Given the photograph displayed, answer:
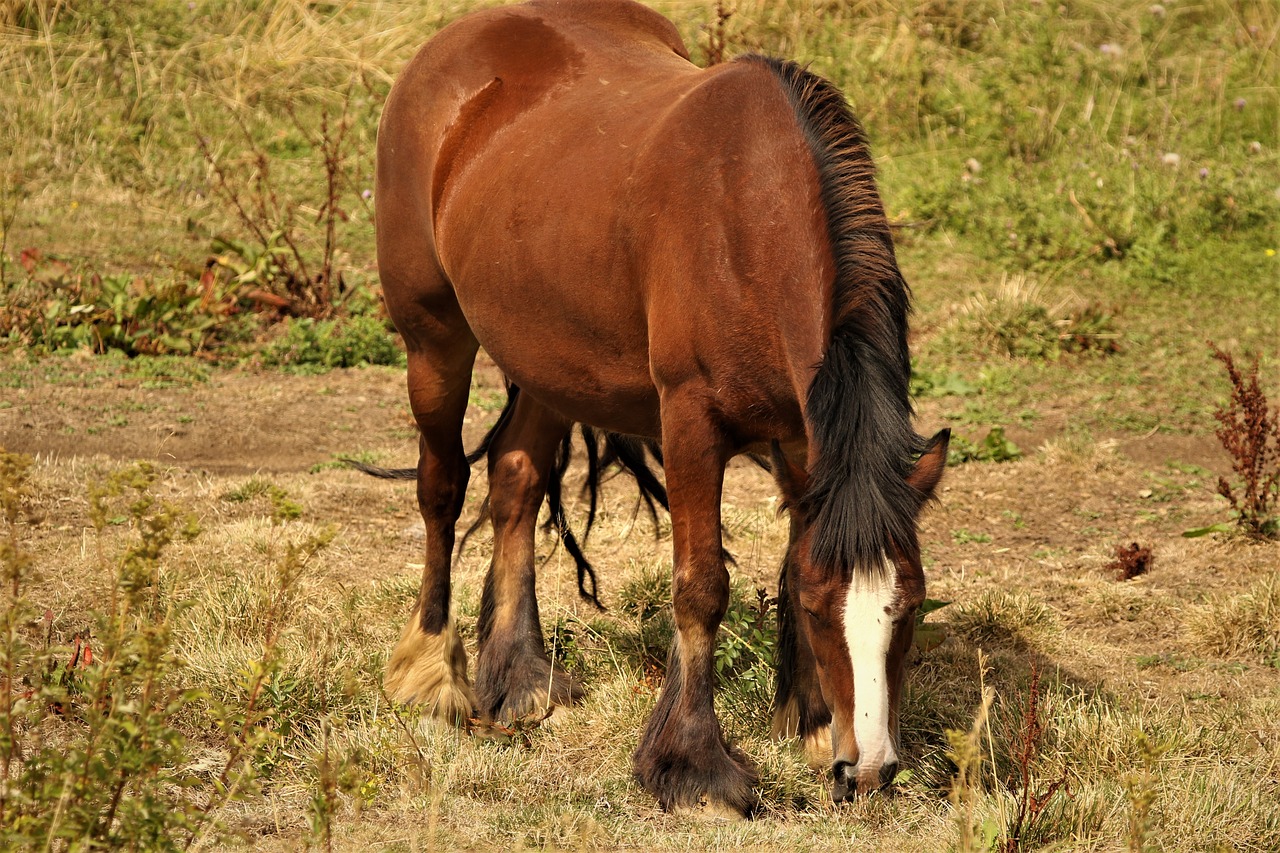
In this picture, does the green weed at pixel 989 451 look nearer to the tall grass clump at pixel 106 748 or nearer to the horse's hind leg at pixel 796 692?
the horse's hind leg at pixel 796 692

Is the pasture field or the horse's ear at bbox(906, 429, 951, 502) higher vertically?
the horse's ear at bbox(906, 429, 951, 502)

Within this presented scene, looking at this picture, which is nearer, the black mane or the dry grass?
the black mane

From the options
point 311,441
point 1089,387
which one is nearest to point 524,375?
point 311,441

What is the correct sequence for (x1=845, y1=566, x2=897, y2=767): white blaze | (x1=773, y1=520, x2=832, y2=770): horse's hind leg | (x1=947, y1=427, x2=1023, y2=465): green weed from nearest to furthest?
(x1=845, y1=566, x2=897, y2=767): white blaze < (x1=773, y1=520, x2=832, y2=770): horse's hind leg < (x1=947, y1=427, x2=1023, y2=465): green weed

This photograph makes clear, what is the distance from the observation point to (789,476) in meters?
3.10

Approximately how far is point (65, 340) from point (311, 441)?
1.99 metres

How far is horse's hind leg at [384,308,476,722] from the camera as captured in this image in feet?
14.4

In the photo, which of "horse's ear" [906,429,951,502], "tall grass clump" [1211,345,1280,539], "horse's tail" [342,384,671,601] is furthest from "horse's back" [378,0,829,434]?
"tall grass clump" [1211,345,1280,539]

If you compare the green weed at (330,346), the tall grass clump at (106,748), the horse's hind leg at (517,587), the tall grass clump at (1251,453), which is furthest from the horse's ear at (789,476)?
the green weed at (330,346)

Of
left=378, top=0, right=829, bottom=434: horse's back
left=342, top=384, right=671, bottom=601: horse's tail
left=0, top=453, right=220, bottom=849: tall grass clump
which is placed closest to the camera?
left=0, top=453, right=220, bottom=849: tall grass clump

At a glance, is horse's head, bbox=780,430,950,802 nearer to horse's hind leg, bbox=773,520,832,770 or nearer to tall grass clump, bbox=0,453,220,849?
horse's hind leg, bbox=773,520,832,770

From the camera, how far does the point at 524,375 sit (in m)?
4.12

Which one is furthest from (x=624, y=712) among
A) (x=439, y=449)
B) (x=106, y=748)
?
(x=106, y=748)

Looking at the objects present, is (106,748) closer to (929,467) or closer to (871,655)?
(871,655)
